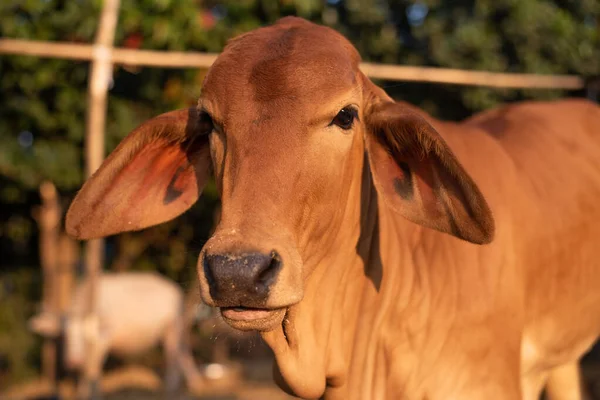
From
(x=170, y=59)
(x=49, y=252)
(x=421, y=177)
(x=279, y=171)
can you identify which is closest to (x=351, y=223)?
(x=421, y=177)

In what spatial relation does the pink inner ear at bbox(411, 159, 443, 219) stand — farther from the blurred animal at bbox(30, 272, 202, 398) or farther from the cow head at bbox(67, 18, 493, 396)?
the blurred animal at bbox(30, 272, 202, 398)

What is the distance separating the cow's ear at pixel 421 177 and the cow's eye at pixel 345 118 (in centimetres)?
13

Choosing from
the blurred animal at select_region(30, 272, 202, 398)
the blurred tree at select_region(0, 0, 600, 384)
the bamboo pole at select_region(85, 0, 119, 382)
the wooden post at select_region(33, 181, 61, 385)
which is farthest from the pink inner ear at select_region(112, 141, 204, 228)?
the blurred animal at select_region(30, 272, 202, 398)

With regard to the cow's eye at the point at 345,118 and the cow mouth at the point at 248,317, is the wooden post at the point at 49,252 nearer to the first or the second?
the cow's eye at the point at 345,118

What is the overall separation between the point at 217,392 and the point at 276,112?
343 inches

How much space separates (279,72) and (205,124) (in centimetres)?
50

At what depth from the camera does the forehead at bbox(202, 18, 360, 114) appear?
2646 millimetres

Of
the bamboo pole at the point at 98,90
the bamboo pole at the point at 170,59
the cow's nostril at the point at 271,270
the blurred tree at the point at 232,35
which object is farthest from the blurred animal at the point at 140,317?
the cow's nostril at the point at 271,270

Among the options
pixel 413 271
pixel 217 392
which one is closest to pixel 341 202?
pixel 413 271

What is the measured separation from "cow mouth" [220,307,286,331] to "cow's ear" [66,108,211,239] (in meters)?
0.88

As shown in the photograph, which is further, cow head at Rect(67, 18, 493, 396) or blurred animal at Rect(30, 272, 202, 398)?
blurred animal at Rect(30, 272, 202, 398)

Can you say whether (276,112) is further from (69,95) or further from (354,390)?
(69,95)

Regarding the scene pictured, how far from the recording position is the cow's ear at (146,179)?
3113 millimetres

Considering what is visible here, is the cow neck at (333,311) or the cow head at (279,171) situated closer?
the cow head at (279,171)
